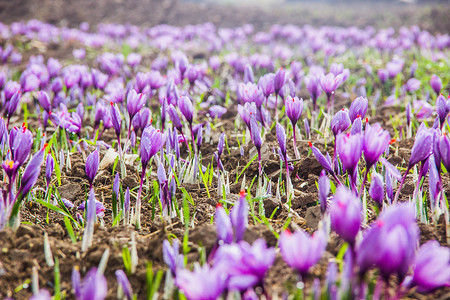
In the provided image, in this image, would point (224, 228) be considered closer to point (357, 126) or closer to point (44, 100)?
point (357, 126)

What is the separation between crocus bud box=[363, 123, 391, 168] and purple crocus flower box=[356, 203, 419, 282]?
44 centimetres

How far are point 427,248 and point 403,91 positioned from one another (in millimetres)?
3440

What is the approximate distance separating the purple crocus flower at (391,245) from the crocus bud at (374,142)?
444 millimetres

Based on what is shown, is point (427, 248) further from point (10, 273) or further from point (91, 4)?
point (91, 4)

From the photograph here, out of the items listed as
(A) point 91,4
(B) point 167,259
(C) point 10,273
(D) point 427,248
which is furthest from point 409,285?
(A) point 91,4

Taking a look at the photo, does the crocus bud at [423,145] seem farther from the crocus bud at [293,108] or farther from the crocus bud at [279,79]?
the crocus bud at [279,79]

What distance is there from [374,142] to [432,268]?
1.77ft

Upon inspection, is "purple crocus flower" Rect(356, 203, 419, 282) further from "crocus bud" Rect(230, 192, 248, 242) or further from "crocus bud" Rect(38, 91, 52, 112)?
A: "crocus bud" Rect(38, 91, 52, 112)

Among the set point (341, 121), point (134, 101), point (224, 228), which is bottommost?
point (224, 228)

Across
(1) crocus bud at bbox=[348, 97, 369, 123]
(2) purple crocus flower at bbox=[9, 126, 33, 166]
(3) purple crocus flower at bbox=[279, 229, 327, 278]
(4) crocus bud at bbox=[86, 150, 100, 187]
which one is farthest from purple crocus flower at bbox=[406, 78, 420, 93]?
(2) purple crocus flower at bbox=[9, 126, 33, 166]

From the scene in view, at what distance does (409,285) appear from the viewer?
3.51 ft

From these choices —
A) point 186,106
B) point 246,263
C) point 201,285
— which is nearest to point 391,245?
point 246,263

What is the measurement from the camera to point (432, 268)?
99cm

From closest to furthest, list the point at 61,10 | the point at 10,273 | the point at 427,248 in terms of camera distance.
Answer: the point at 427,248 → the point at 10,273 → the point at 61,10
